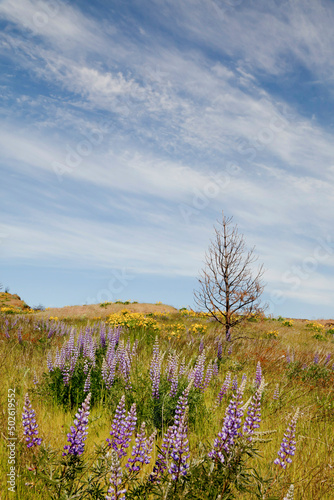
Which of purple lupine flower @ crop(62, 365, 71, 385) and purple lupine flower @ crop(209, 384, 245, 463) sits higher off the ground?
purple lupine flower @ crop(209, 384, 245, 463)

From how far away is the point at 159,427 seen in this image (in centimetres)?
433

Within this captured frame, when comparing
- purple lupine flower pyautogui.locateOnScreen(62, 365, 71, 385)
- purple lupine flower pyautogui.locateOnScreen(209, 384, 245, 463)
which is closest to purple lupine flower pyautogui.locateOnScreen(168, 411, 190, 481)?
purple lupine flower pyautogui.locateOnScreen(209, 384, 245, 463)

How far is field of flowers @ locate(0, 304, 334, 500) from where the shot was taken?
210 centimetres

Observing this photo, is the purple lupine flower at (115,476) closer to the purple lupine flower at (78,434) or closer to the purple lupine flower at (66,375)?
the purple lupine flower at (78,434)

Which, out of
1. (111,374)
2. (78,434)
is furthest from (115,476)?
(111,374)

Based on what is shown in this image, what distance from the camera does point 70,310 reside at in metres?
24.2

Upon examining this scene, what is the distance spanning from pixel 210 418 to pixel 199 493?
2633 millimetres

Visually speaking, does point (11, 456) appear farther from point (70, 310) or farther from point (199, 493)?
point (70, 310)

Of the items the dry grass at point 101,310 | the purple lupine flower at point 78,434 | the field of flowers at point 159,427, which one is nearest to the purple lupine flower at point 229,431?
the field of flowers at point 159,427

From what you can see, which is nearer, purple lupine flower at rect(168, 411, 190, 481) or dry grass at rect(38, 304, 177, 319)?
purple lupine flower at rect(168, 411, 190, 481)

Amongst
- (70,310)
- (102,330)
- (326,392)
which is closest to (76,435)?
(102,330)

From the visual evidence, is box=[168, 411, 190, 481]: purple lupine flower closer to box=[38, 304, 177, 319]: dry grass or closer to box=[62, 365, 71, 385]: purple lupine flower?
box=[62, 365, 71, 385]: purple lupine flower

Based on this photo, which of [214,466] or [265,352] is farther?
[265,352]

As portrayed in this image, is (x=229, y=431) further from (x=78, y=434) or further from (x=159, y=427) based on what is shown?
(x=159, y=427)
